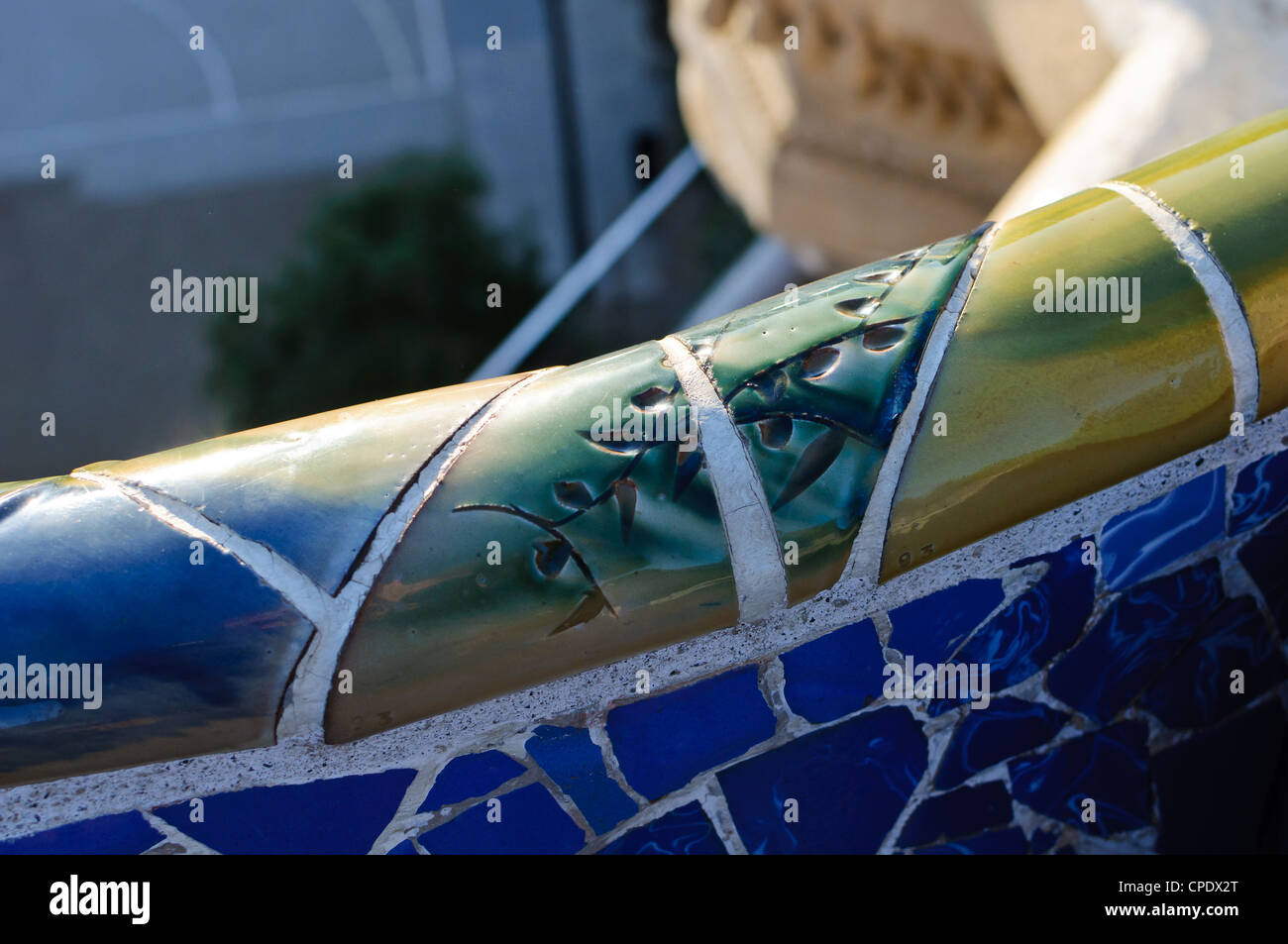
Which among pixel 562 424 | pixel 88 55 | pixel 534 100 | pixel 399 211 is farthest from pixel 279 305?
pixel 562 424

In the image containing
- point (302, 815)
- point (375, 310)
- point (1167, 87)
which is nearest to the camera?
point (302, 815)

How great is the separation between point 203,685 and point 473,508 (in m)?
0.28

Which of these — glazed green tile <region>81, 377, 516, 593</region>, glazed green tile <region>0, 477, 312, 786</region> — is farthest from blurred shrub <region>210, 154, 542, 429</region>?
glazed green tile <region>0, 477, 312, 786</region>

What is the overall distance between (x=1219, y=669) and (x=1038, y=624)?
268 millimetres

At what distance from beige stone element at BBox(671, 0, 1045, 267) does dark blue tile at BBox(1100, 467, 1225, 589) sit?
1721 mm

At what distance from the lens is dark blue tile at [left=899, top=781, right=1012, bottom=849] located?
1.34 meters

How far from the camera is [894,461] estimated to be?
119 centimetres

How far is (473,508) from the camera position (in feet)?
3.71

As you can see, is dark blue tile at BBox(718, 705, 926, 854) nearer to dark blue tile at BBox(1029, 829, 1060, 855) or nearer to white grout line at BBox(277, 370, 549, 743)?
dark blue tile at BBox(1029, 829, 1060, 855)

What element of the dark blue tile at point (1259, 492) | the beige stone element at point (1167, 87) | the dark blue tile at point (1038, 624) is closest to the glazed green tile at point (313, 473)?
the dark blue tile at point (1038, 624)

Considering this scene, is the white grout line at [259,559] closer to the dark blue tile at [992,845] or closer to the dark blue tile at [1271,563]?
Result: the dark blue tile at [992,845]

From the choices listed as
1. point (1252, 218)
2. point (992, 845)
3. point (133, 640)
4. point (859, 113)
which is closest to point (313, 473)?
point (133, 640)

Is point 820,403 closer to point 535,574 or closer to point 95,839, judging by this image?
point 535,574
